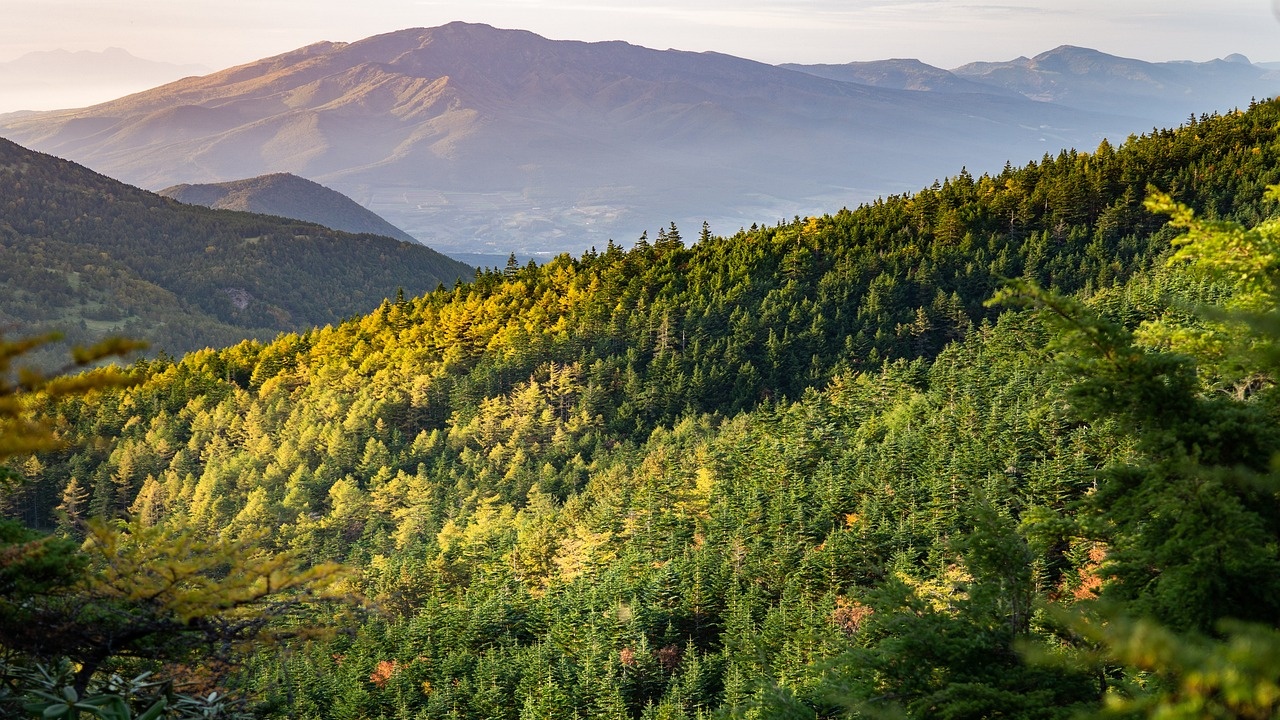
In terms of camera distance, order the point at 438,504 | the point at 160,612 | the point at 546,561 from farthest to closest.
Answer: the point at 438,504
the point at 546,561
the point at 160,612

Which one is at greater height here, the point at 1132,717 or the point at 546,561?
the point at 1132,717

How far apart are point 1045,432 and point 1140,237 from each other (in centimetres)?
6181

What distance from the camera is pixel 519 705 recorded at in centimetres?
4328

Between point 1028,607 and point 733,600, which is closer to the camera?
point 1028,607

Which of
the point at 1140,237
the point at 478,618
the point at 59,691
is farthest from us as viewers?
the point at 1140,237

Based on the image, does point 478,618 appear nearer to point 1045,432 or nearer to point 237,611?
point 1045,432

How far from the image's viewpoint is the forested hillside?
437 inches

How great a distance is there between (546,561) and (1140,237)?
70540 mm

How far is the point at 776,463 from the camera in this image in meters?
63.6

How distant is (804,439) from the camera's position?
65312mm

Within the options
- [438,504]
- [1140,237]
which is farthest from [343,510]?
[1140,237]

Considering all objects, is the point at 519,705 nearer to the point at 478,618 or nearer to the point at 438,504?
the point at 478,618

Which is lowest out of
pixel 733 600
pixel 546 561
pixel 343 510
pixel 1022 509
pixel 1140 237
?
pixel 343 510

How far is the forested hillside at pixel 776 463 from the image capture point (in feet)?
36.4
